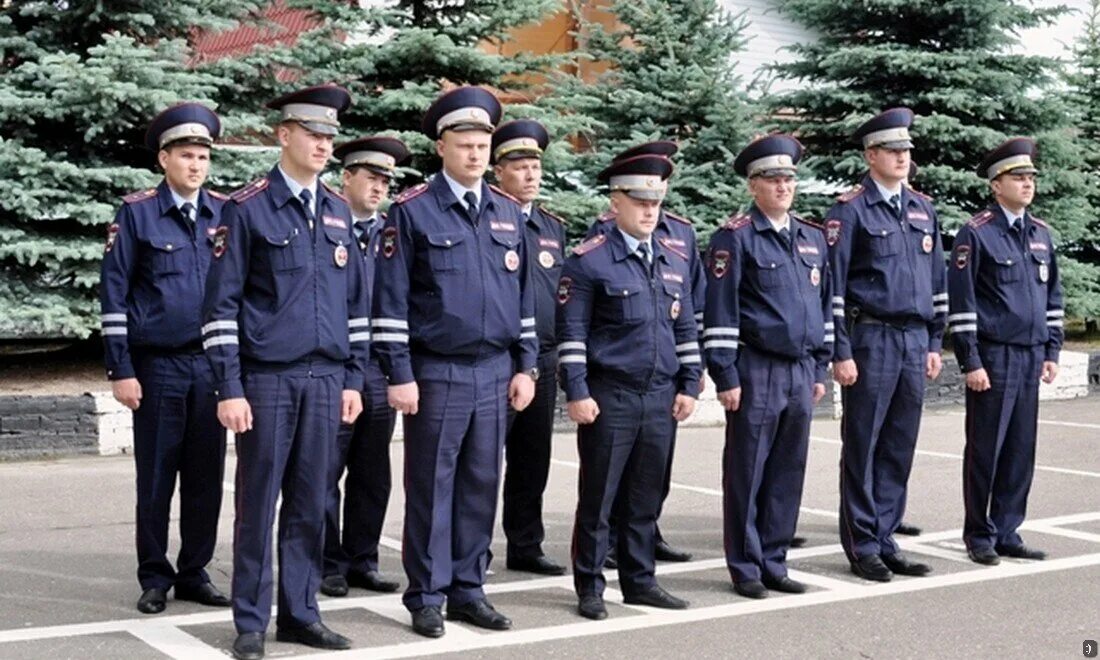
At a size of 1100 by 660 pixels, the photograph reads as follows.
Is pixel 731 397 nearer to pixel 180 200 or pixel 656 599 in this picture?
pixel 656 599

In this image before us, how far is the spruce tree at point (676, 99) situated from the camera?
15.0m

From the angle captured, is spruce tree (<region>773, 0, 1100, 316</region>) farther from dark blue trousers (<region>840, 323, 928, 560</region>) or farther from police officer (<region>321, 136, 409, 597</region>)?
police officer (<region>321, 136, 409, 597</region>)

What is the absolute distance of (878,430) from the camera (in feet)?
25.3

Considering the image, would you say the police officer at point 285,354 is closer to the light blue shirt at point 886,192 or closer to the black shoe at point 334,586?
the black shoe at point 334,586

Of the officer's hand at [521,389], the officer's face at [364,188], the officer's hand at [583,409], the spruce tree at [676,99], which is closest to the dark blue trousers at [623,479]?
the officer's hand at [583,409]

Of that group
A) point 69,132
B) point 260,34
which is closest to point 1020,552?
point 69,132

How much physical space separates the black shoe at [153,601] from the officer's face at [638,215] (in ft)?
8.58

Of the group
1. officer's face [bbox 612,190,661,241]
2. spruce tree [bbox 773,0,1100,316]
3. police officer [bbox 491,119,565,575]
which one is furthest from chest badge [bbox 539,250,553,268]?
spruce tree [bbox 773,0,1100,316]

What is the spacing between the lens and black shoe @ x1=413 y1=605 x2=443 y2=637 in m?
6.14

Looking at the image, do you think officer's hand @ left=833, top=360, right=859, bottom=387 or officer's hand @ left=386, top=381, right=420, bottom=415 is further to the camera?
officer's hand @ left=833, top=360, right=859, bottom=387

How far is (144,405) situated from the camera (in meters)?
6.79

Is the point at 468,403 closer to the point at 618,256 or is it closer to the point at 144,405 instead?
the point at 618,256

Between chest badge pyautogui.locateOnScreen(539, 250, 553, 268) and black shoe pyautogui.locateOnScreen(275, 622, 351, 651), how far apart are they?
2462mm

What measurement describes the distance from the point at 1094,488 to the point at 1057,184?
24.8 ft
